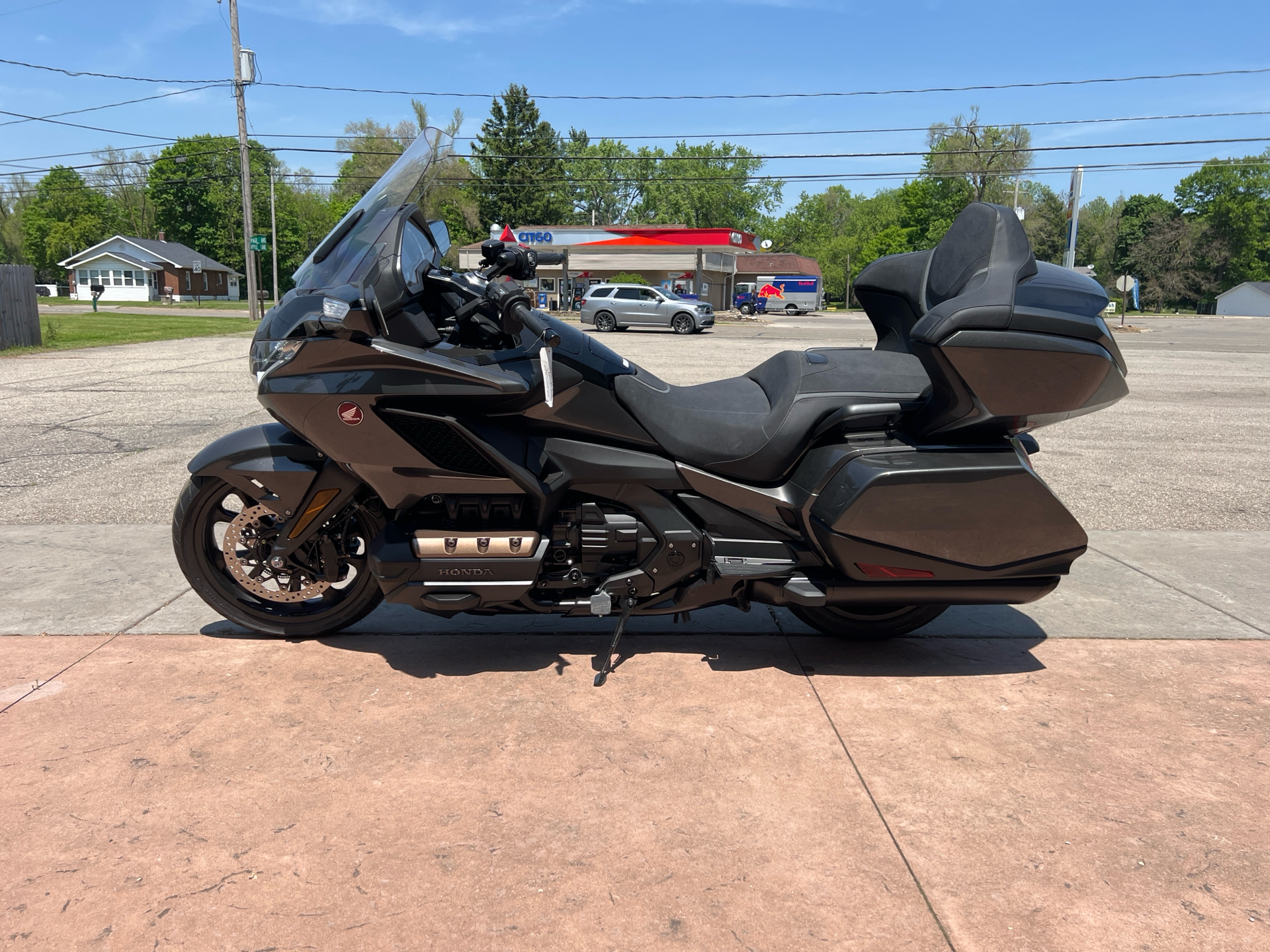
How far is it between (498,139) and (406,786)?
69.7 m

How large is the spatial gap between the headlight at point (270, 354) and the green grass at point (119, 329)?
57.4 feet

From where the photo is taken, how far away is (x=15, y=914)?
6.90ft

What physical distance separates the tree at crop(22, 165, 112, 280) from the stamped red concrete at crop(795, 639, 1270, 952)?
9136cm

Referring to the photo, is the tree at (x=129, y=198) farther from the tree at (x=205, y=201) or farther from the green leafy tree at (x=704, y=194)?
the green leafy tree at (x=704, y=194)

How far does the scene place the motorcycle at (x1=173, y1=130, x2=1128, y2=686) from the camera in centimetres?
300

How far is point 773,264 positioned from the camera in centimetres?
7231

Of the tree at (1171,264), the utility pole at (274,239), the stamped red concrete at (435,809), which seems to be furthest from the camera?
the tree at (1171,264)

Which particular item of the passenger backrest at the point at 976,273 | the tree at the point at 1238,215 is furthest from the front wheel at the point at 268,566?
the tree at the point at 1238,215

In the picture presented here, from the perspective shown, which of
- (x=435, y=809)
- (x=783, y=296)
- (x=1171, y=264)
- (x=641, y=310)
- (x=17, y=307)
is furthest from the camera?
(x=1171, y=264)

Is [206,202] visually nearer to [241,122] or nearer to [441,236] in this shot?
[241,122]

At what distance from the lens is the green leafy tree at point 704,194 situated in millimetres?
A: 90062

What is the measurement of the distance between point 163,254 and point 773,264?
50.0 m

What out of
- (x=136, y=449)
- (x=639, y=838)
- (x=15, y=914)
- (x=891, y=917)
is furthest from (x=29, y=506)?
(x=891, y=917)

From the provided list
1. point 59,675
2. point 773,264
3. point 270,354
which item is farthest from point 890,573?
point 773,264
